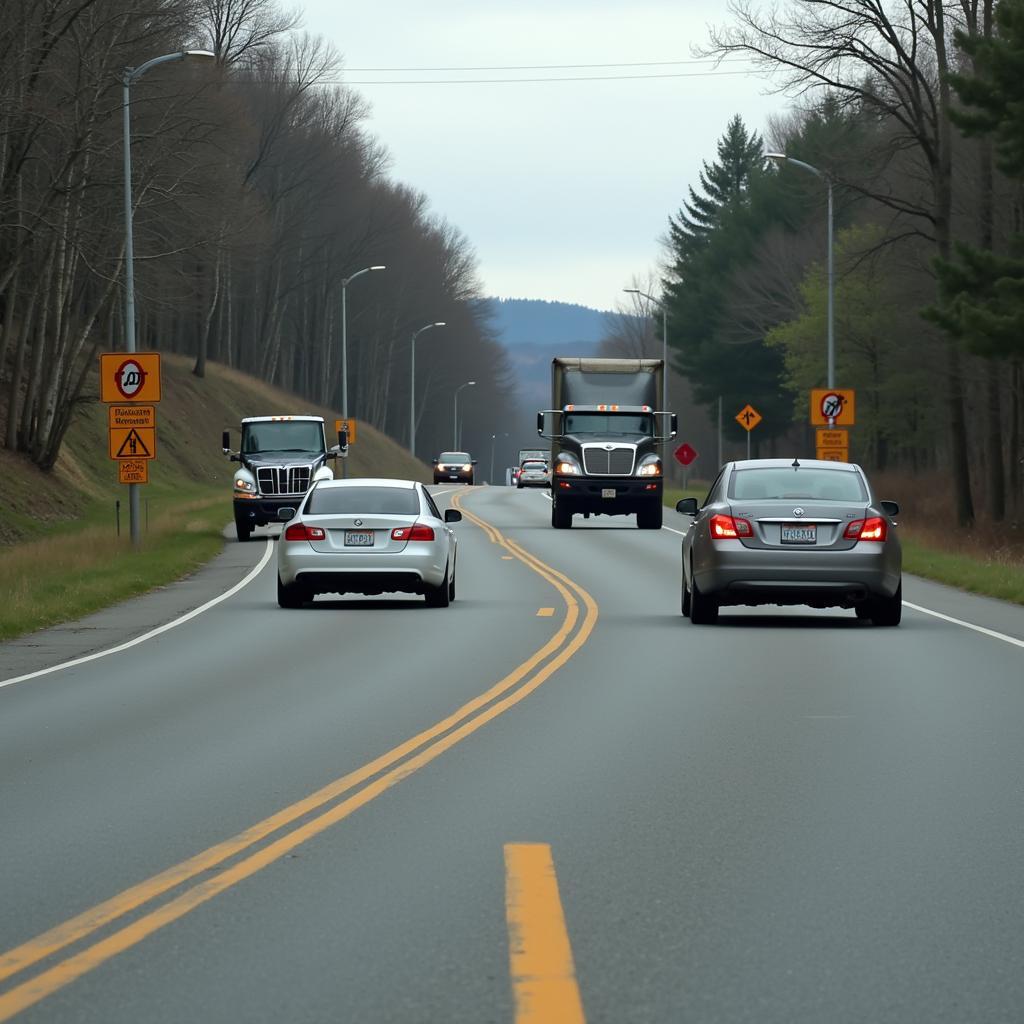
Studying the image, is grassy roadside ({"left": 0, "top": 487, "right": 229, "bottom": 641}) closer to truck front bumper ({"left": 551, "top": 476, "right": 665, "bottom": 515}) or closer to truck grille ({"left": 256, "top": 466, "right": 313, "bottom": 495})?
truck grille ({"left": 256, "top": 466, "right": 313, "bottom": 495})

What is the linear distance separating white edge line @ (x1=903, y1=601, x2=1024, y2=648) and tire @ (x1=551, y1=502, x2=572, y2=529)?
70.7 feet

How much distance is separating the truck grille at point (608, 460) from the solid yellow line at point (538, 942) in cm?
3603

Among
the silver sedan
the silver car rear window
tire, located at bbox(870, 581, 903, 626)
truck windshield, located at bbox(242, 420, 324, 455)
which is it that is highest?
truck windshield, located at bbox(242, 420, 324, 455)

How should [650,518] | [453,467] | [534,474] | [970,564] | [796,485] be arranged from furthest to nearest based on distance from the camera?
[453,467] < [534,474] < [650,518] < [970,564] < [796,485]

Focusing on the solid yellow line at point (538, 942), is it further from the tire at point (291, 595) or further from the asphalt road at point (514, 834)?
the tire at point (291, 595)

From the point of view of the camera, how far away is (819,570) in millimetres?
20453

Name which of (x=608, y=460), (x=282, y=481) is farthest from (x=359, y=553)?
(x=608, y=460)

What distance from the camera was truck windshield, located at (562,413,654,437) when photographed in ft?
146

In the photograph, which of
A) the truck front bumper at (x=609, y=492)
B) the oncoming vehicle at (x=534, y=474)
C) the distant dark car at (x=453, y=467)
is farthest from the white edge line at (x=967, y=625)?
the distant dark car at (x=453, y=467)

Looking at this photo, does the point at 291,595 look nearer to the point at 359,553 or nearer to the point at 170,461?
the point at 359,553

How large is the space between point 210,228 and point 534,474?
130 ft

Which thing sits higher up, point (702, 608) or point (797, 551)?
point (797, 551)

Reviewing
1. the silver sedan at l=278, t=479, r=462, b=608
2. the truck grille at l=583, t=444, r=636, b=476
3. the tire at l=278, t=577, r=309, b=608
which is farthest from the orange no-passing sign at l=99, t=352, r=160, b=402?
the truck grille at l=583, t=444, r=636, b=476

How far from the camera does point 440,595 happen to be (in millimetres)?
24266
